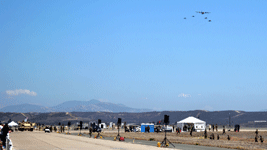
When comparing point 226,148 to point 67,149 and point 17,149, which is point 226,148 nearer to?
point 67,149

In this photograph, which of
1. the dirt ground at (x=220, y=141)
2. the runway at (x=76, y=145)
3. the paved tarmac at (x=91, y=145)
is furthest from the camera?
the dirt ground at (x=220, y=141)

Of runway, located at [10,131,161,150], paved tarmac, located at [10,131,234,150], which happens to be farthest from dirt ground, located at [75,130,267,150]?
runway, located at [10,131,161,150]

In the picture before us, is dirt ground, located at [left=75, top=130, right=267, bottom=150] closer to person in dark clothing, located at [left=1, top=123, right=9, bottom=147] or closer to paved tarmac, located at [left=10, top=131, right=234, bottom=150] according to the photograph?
paved tarmac, located at [left=10, top=131, right=234, bottom=150]

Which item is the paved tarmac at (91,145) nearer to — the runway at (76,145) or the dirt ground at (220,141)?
the runway at (76,145)

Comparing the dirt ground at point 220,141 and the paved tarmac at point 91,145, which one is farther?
the dirt ground at point 220,141

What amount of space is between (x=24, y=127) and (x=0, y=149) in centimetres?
9741

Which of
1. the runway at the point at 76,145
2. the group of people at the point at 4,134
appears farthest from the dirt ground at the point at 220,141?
the group of people at the point at 4,134

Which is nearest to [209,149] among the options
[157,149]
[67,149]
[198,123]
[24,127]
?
[157,149]

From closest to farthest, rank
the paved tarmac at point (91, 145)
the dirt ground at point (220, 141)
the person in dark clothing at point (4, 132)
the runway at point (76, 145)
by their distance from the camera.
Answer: the person in dark clothing at point (4, 132) → the runway at point (76, 145) → the paved tarmac at point (91, 145) → the dirt ground at point (220, 141)

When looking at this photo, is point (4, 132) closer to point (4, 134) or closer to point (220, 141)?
point (4, 134)

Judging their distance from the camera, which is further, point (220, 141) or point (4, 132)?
point (220, 141)

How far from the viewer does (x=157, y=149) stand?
34750 mm

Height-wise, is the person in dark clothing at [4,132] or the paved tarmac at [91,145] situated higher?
the person in dark clothing at [4,132]

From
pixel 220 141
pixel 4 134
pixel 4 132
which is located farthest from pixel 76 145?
pixel 220 141
